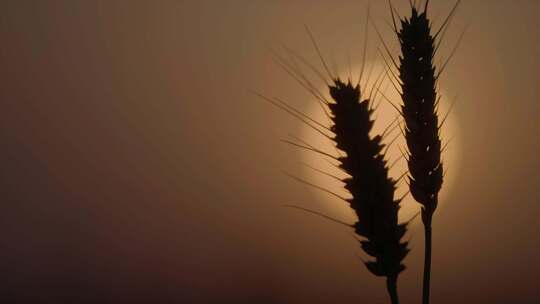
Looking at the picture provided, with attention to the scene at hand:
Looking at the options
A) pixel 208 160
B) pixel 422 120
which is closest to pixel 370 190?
pixel 422 120

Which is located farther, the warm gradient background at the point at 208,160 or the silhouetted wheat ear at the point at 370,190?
the warm gradient background at the point at 208,160

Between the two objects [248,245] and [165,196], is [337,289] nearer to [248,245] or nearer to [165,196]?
[248,245]

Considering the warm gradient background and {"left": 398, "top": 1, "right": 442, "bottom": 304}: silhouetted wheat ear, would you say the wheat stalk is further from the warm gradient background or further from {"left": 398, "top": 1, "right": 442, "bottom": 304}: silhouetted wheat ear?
the warm gradient background

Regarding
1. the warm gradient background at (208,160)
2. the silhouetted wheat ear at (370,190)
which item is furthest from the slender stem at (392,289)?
the warm gradient background at (208,160)

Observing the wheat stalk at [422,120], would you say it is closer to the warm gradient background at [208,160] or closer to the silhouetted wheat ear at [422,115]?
the silhouetted wheat ear at [422,115]

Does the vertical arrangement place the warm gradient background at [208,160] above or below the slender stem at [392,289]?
above
